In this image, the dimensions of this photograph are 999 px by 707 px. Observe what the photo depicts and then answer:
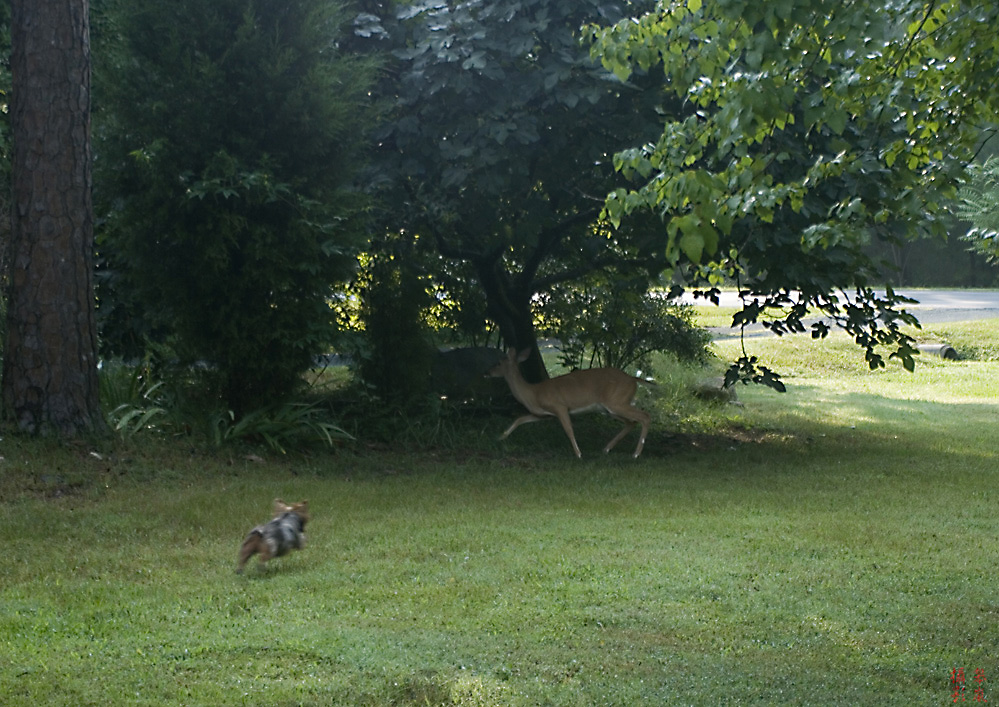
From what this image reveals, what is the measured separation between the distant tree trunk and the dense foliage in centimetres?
69

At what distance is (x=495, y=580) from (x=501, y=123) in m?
4.88

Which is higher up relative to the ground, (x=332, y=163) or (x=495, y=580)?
(x=332, y=163)

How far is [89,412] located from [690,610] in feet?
18.5

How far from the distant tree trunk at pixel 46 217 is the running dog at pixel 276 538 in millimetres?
3448

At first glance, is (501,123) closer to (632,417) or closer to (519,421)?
(519,421)

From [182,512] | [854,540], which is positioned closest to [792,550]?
[854,540]

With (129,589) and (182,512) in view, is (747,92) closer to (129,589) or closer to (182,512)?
(129,589)

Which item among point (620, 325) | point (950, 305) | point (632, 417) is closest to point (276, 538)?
point (632, 417)

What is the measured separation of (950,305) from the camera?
30531 millimetres

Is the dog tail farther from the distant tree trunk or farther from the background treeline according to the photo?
the background treeline

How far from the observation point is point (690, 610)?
550cm

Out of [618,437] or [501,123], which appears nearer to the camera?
[501,123]

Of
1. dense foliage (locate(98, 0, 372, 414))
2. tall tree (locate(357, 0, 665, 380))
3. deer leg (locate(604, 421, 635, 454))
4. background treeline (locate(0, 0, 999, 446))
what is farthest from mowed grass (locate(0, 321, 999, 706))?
tall tree (locate(357, 0, 665, 380))

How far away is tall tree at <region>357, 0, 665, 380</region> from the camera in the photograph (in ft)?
31.4
